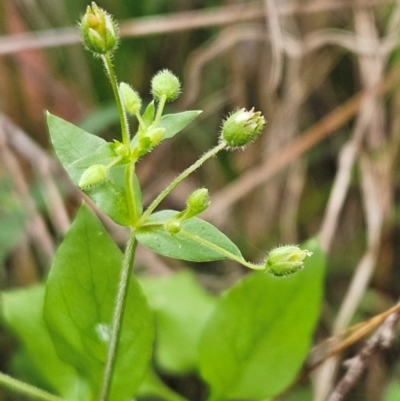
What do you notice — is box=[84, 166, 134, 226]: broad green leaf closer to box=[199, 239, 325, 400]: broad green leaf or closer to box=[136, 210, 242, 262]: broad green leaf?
box=[136, 210, 242, 262]: broad green leaf

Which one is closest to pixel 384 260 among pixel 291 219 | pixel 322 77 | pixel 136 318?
pixel 291 219

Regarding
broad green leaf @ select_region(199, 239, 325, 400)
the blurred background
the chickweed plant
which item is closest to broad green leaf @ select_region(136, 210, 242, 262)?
the chickweed plant

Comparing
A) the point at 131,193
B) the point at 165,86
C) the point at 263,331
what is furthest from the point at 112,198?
the point at 263,331

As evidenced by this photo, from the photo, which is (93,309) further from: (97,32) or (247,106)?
(247,106)

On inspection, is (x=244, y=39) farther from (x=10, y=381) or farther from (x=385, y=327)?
(x=10, y=381)

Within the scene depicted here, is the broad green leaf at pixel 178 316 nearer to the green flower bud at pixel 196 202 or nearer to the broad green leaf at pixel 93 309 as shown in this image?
the broad green leaf at pixel 93 309

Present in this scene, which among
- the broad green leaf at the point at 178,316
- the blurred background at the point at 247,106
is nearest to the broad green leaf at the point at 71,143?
the broad green leaf at the point at 178,316
